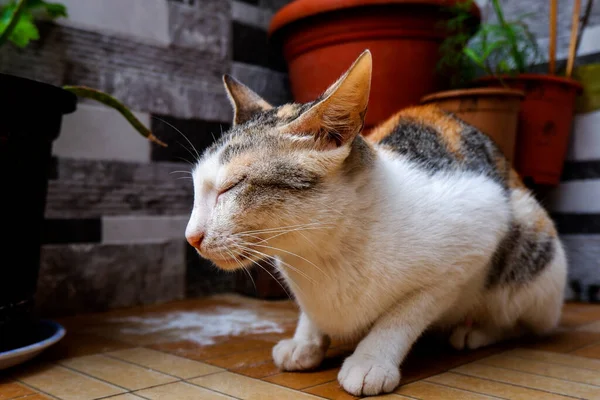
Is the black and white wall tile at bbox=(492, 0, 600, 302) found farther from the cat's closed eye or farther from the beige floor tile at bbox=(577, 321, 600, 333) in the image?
the cat's closed eye

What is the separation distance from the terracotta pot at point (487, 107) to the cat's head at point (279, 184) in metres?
1.13

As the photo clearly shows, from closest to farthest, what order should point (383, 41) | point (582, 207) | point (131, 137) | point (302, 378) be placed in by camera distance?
1. point (302, 378)
2. point (383, 41)
3. point (131, 137)
4. point (582, 207)

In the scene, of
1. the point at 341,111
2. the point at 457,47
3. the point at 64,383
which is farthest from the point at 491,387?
the point at 457,47

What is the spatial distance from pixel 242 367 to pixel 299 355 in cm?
17

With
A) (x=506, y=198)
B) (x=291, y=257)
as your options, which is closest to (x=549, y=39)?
(x=506, y=198)

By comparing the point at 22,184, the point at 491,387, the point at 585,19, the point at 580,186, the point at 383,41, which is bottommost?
the point at 491,387

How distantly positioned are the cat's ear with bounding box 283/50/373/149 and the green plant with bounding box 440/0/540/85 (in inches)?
48.6

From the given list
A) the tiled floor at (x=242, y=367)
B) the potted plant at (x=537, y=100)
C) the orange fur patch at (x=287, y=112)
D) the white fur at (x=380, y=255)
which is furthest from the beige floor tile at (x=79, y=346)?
the potted plant at (x=537, y=100)

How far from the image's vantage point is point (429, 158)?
1482 millimetres

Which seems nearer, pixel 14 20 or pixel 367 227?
pixel 367 227

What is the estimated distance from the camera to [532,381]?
4.43 ft

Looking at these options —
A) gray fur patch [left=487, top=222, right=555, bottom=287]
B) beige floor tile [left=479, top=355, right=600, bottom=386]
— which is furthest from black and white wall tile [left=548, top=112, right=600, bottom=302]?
beige floor tile [left=479, top=355, right=600, bottom=386]

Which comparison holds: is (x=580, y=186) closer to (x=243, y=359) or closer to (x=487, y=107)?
(x=487, y=107)

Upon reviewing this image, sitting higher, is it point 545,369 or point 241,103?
point 241,103
